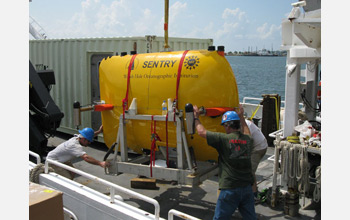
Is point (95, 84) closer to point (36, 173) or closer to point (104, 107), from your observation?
point (104, 107)

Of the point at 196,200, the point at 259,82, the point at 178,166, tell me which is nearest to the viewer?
the point at 178,166

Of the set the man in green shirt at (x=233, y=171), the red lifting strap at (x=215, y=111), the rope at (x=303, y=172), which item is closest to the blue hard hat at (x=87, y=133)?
the red lifting strap at (x=215, y=111)

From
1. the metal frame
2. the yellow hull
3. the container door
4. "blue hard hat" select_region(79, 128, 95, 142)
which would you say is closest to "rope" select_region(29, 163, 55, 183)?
"blue hard hat" select_region(79, 128, 95, 142)

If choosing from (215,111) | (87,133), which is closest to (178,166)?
(215,111)

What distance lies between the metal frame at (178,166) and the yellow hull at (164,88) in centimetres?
14

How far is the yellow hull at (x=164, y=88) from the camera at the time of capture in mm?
4617

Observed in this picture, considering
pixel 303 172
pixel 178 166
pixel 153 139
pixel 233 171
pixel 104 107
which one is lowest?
pixel 303 172

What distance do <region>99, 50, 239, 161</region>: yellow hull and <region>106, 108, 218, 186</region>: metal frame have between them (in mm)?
140

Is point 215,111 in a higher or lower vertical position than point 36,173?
higher

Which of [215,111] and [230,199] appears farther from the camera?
[215,111]

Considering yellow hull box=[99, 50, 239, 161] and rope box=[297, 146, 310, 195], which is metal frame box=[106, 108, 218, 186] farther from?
rope box=[297, 146, 310, 195]

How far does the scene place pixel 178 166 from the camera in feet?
15.6

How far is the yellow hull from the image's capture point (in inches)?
182

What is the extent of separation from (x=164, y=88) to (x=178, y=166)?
1.10 meters
